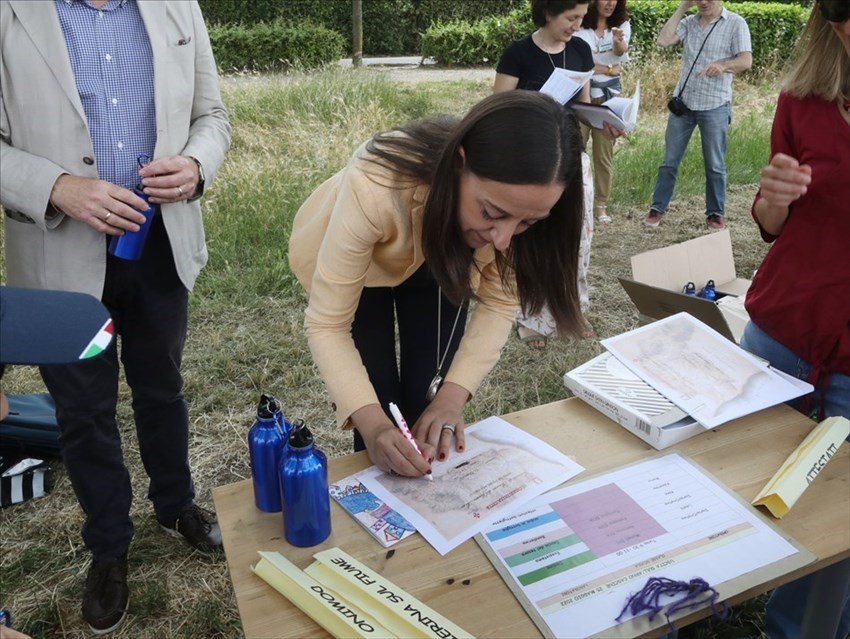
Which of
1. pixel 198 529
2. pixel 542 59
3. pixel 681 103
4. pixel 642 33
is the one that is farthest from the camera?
pixel 642 33

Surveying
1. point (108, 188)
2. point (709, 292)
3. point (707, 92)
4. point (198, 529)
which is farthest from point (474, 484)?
point (707, 92)

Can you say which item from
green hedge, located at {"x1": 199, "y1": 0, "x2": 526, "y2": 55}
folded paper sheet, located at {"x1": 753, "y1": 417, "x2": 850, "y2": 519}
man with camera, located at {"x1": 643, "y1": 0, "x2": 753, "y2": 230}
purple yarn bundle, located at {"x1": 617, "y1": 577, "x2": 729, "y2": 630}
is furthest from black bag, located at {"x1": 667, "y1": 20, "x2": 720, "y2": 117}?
green hedge, located at {"x1": 199, "y1": 0, "x2": 526, "y2": 55}

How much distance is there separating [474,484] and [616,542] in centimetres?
31

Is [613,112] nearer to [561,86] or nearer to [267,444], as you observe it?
[561,86]

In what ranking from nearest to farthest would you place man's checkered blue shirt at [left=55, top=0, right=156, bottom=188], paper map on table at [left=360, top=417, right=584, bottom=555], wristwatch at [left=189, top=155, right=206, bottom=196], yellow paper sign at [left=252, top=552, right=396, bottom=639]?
yellow paper sign at [left=252, top=552, right=396, bottom=639]
paper map on table at [left=360, top=417, right=584, bottom=555]
man's checkered blue shirt at [left=55, top=0, right=156, bottom=188]
wristwatch at [left=189, top=155, right=206, bottom=196]

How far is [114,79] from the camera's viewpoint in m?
1.80

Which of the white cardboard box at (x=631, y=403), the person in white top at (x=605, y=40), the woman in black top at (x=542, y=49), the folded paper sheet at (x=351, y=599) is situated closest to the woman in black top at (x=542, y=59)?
the woman in black top at (x=542, y=49)

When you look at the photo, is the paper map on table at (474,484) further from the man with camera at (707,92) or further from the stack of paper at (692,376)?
the man with camera at (707,92)

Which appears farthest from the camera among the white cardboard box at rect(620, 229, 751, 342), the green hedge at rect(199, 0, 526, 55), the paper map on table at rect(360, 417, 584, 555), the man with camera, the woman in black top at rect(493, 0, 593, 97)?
the green hedge at rect(199, 0, 526, 55)

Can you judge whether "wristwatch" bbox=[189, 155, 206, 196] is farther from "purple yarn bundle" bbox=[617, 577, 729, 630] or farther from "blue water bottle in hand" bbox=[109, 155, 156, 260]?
"purple yarn bundle" bbox=[617, 577, 729, 630]

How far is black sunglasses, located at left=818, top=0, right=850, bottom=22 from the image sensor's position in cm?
141

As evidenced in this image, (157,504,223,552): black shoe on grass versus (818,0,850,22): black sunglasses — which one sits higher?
(818,0,850,22): black sunglasses

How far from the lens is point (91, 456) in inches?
78.1

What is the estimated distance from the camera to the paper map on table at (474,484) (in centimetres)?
139
